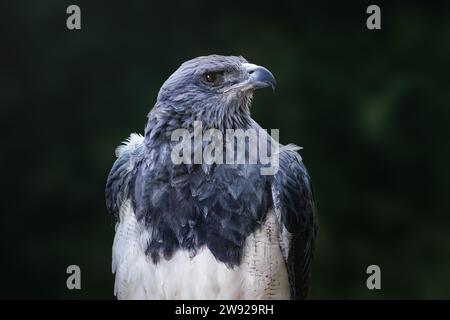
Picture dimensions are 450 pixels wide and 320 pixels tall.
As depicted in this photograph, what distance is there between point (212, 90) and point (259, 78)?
0.59 feet

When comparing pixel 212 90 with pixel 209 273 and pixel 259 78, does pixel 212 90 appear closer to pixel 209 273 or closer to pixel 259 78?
pixel 259 78

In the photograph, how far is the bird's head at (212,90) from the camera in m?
2.71

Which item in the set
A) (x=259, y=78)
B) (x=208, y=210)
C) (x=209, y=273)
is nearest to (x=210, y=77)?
(x=259, y=78)

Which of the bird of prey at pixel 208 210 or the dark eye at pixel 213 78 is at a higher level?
the dark eye at pixel 213 78

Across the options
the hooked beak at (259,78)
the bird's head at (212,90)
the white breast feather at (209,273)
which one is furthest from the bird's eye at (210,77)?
the white breast feather at (209,273)

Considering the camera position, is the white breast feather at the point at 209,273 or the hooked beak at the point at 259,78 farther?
the hooked beak at the point at 259,78

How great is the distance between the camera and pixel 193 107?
2.71 m

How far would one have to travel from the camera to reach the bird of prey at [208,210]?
105 inches

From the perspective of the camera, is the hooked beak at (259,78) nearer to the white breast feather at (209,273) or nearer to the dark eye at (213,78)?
the dark eye at (213,78)

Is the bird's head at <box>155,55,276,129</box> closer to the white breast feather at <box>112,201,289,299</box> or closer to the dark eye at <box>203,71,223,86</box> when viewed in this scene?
the dark eye at <box>203,71,223,86</box>

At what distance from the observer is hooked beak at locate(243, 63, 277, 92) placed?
9.10 feet

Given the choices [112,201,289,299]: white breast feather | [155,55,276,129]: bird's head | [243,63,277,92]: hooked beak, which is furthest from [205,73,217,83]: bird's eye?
[112,201,289,299]: white breast feather

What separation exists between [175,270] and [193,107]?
587mm

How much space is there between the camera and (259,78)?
2777mm
